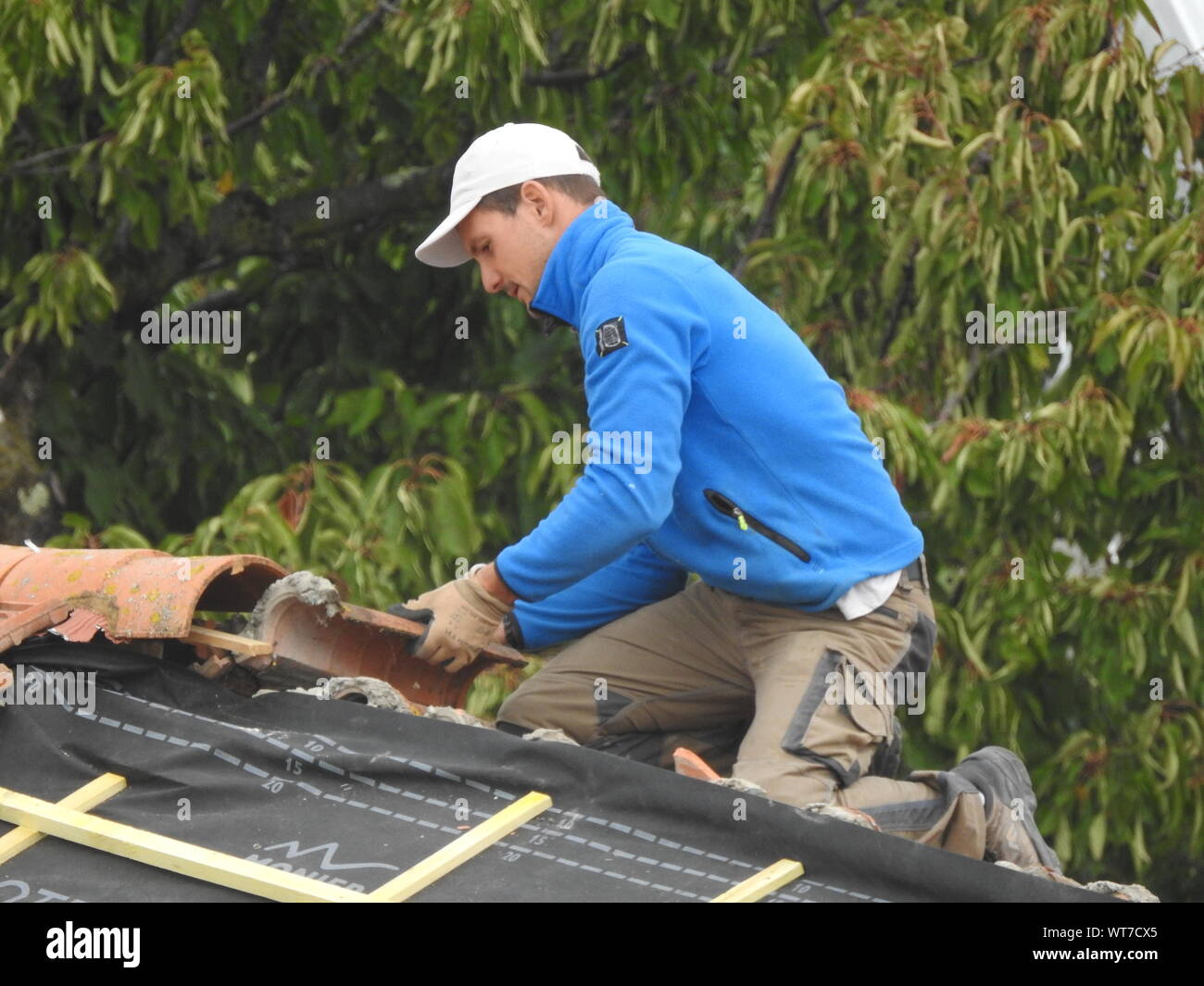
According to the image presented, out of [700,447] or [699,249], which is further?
[699,249]

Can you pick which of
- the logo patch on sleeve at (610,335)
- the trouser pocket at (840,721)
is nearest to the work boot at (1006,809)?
the trouser pocket at (840,721)

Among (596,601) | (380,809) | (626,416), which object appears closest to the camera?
(380,809)

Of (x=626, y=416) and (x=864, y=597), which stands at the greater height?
(x=626, y=416)

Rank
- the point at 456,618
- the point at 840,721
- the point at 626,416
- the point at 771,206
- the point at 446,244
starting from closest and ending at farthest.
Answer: the point at 626,416 → the point at 840,721 → the point at 456,618 → the point at 446,244 → the point at 771,206

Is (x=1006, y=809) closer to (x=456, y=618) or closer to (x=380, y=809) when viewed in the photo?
(x=456, y=618)

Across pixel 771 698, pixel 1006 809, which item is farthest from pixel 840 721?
pixel 1006 809

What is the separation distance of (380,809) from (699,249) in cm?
373

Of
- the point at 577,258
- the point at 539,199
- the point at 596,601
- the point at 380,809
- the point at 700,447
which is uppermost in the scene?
the point at 539,199

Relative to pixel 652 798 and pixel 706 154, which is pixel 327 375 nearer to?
pixel 706 154

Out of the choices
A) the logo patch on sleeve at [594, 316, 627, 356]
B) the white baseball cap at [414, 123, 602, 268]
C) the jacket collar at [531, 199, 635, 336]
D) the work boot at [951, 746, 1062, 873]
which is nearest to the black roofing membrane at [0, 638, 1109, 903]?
the work boot at [951, 746, 1062, 873]

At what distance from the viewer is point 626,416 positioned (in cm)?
311

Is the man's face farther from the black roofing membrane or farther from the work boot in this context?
the work boot

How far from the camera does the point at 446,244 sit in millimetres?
3529
